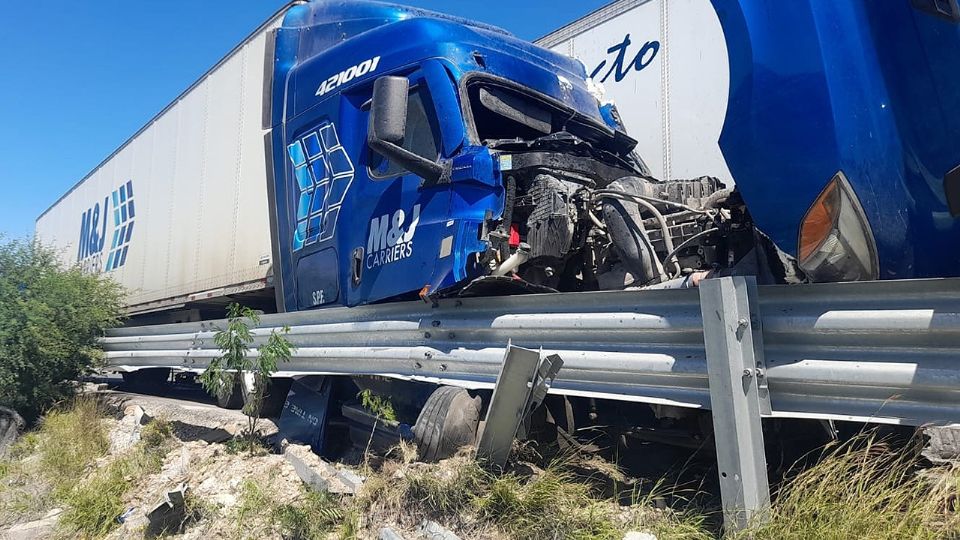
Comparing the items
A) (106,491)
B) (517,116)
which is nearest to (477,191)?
(517,116)

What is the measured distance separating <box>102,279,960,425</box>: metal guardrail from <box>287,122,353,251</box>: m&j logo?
76cm

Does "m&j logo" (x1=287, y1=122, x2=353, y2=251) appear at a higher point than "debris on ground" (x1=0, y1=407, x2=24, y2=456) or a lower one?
higher

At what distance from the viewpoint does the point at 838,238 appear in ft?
7.68

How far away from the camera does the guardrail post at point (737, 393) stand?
239 cm

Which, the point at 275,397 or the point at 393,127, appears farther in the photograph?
the point at 275,397

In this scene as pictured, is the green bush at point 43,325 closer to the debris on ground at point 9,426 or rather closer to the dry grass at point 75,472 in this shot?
the debris on ground at point 9,426

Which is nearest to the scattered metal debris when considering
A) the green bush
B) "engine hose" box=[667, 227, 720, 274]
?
"engine hose" box=[667, 227, 720, 274]

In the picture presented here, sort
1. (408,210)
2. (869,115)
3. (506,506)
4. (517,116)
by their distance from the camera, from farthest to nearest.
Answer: (517,116), (408,210), (506,506), (869,115)

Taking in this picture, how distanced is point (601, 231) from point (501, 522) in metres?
1.56

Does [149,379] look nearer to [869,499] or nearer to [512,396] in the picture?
[512,396]

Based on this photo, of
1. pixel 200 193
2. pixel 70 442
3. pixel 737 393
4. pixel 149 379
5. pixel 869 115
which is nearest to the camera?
pixel 869 115

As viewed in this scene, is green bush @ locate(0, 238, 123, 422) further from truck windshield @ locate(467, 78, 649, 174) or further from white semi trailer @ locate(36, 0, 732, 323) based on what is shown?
truck windshield @ locate(467, 78, 649, 174)

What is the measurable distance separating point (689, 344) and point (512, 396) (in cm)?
77

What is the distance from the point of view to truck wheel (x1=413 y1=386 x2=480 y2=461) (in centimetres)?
320
